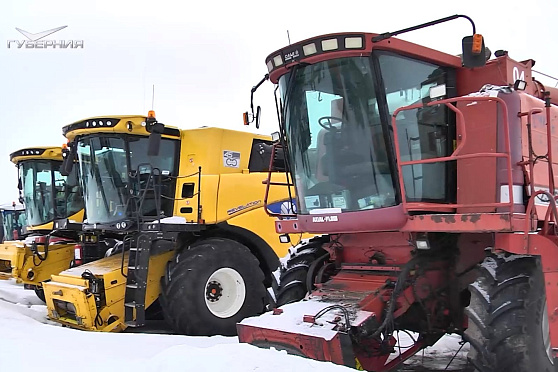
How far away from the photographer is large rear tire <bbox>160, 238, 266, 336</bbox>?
22.9 feet

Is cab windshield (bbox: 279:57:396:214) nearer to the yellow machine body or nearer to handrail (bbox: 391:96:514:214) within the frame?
handrail (bbox: 391:96:514:214)

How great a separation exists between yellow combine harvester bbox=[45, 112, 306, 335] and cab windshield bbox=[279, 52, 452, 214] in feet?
8.06

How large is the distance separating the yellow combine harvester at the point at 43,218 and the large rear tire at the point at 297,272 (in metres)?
5.67

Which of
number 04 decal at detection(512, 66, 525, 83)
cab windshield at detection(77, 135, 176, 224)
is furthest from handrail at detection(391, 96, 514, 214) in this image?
cab windshield at detection(77, 135, 176, 224)

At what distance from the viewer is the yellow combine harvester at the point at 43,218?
1009 cm

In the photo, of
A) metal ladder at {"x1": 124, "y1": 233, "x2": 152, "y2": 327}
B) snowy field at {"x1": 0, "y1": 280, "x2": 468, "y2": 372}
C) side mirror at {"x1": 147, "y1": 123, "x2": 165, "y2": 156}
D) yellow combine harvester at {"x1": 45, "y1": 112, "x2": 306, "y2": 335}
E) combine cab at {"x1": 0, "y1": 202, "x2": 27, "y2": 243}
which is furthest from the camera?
combine cab at {"x1": 0, "y1": 202, "x2": 27, "y2": 243}

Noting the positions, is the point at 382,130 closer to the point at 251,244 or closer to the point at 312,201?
the point at 312,201

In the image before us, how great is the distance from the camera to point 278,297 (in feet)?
18.0

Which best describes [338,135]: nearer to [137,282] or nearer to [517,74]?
[517,74]

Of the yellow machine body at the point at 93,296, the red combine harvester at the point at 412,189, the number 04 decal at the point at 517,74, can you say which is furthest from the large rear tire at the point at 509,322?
the yellow machine body at the point at 93,296

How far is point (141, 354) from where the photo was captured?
15.0ft

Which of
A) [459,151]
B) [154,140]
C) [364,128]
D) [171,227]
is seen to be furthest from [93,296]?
[459,151]

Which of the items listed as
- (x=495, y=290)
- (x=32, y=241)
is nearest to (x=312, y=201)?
(x=495, y=290)

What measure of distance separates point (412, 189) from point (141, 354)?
255 centimetres
